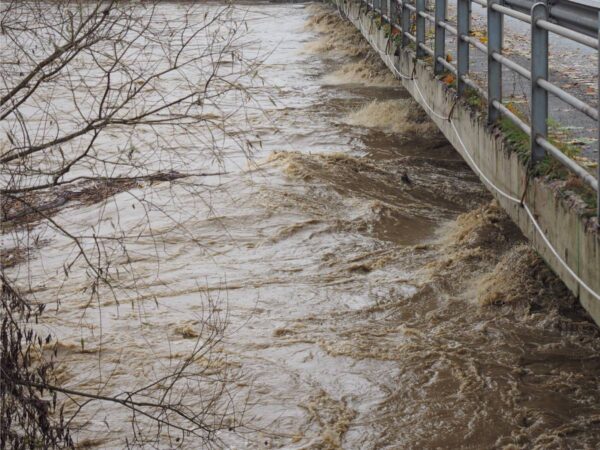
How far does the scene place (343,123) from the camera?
17.9m

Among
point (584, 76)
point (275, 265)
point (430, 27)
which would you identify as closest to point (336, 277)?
point (275, 265)

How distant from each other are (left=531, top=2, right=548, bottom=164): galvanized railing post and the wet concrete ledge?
13.8 inches

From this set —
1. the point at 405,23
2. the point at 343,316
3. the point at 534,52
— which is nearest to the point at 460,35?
the point at 343,316

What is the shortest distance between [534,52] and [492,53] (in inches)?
64.0

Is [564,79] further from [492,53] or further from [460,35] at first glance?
[492,53]

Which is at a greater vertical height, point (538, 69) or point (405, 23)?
point (538, 69)

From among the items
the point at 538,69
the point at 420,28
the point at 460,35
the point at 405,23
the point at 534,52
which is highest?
the point at 534,52

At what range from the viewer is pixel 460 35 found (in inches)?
379

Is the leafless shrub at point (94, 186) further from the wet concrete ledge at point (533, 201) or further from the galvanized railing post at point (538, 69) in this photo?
the wet concrete ledge at point (533, 201)

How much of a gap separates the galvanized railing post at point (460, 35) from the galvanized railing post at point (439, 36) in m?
1.07

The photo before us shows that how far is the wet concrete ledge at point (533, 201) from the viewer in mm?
5684

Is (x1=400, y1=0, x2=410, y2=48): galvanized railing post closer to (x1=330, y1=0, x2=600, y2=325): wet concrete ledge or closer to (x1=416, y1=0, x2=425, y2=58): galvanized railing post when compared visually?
(x1=416, y1=0, x2=425, y2=58): galvanized railing post

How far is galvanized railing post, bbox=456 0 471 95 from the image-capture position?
9.58 meters

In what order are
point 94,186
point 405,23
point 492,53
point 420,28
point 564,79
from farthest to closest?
1. point 405,23
2. point 420,28
3. point 564,79
4. point 492,53
5. point 94,186
